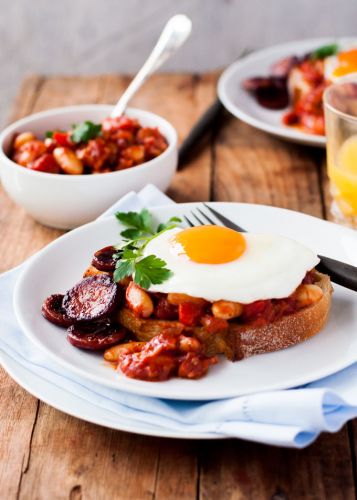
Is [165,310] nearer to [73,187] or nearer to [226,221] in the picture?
[226,221]

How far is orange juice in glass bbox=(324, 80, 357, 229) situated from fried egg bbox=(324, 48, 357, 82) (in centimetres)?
78

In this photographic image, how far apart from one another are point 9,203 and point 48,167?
0.53m

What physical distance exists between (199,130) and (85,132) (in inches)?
39.3

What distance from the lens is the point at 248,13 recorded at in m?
6.37

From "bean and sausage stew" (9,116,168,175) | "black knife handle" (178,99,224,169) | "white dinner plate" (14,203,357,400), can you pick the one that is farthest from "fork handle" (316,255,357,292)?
"black knife handle" (178,99,224,169)

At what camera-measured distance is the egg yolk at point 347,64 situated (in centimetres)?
450

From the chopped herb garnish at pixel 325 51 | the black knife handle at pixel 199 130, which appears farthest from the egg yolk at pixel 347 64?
the black knife handle at pixel 199 130

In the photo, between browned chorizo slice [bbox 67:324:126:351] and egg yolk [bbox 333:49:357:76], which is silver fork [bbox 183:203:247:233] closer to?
browned chorizo slice [bbox 67:324:126:351]

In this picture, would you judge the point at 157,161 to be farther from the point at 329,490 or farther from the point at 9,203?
the point at 329,490

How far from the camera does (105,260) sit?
2742mm

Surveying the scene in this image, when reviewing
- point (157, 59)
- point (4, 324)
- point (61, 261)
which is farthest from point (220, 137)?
point (4, 324)

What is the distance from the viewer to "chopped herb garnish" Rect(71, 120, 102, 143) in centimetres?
364

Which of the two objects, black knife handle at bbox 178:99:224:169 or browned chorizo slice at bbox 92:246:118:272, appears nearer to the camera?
browned chorizo slice at bbox 92:246:118:272

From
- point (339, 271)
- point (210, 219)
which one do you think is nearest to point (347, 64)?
point (210, 219)
